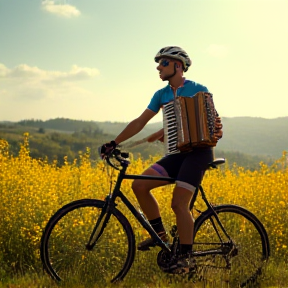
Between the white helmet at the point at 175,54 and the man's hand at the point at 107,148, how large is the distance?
0.93m

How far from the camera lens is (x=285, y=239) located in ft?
20.9

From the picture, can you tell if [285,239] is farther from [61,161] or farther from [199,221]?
[61,161]

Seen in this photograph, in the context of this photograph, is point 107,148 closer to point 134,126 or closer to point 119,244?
point 134,126

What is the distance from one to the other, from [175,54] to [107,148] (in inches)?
42.7

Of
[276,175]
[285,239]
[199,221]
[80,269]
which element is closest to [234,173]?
[276,175]

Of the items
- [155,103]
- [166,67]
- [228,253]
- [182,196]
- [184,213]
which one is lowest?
[228,253]

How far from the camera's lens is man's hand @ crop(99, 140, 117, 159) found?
14.8 feet

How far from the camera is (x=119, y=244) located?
16.5 feet

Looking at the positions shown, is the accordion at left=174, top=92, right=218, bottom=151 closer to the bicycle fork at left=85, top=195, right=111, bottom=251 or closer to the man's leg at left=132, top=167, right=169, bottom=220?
the man's leg at left=132, top=167, right=169, bottom=220

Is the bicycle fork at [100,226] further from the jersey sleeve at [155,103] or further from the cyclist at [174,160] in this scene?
the jersey sleeve at [155,103]

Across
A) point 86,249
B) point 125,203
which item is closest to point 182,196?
point 125,203

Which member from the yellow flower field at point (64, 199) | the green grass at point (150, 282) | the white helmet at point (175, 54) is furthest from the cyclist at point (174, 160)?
→ the yellow flower field at point (64, 199)

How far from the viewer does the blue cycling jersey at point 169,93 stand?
15.1 ft

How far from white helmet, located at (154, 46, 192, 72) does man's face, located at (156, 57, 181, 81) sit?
48 mm
